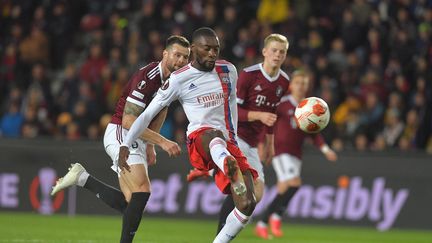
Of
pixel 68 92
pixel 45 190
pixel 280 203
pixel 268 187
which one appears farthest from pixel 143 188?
pixel 68 92

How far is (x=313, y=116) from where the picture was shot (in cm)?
1044

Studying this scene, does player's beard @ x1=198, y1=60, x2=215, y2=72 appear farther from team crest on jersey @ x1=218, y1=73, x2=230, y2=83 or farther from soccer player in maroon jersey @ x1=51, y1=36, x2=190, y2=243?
soccer player in maroon jersey @ x1=51, y1=36, x2=190, y2=243

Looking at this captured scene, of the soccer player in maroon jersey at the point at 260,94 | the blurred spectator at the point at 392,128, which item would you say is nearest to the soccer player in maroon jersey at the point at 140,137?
the soccer player in maroon jersey at the point at 260,94

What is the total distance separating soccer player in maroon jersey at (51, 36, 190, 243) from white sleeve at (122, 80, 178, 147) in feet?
1.00

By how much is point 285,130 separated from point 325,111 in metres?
3.63

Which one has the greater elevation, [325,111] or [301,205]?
[325,111]

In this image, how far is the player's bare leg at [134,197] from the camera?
9398 mm

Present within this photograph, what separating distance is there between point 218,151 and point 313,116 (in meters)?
1.91

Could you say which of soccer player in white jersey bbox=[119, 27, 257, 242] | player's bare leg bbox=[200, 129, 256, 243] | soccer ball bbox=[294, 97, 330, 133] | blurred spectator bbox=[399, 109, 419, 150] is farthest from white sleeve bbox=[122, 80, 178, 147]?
blurred spectator bbox=[399, 109, 419, 150]

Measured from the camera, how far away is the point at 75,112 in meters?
18.2

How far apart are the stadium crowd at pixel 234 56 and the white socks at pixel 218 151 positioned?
7.97 m

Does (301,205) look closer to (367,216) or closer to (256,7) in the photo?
(367,216)

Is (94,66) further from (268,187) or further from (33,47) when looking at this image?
(268,187)

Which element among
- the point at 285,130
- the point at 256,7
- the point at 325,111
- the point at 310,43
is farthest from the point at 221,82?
the point at 256,7
